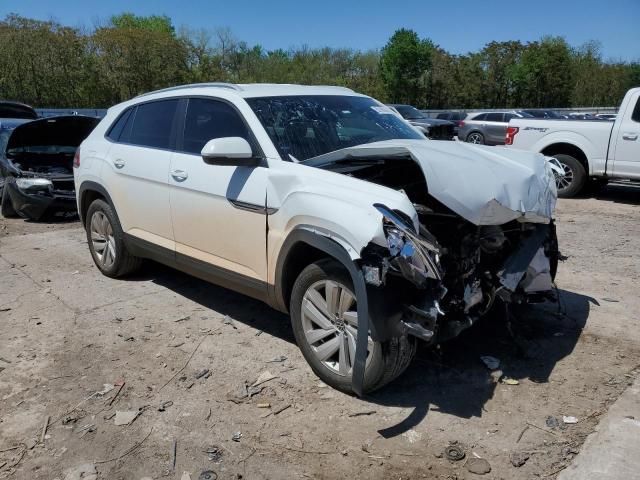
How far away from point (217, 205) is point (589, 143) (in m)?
8.25

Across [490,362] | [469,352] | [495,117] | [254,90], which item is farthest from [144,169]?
[495,117]

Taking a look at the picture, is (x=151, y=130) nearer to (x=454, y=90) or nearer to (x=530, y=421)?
(x=530, y=421)

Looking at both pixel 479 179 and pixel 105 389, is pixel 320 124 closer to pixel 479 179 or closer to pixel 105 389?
pixel 479 179

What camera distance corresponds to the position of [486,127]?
21.9m

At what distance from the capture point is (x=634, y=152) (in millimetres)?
9414

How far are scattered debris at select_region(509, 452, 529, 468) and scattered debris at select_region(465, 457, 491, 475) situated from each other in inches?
5.1

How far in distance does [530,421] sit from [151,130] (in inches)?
152

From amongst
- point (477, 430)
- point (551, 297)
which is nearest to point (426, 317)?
point (477, 430)

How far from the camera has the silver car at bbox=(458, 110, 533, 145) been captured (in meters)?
21.6

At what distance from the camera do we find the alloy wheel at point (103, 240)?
18.4 feet

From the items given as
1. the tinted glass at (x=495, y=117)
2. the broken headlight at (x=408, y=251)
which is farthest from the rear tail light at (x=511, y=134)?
the tinted glass at (x=495, y=117)

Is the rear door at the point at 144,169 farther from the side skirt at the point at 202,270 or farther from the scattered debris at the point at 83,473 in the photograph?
the scattered debris at the point at 83,473

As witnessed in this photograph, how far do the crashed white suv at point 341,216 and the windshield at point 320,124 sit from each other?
14 mm

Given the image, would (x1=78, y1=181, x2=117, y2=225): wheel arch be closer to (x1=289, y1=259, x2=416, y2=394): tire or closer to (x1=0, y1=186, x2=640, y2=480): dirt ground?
(x1=0, y1=186, x2=640, y2=480): dirt ground
